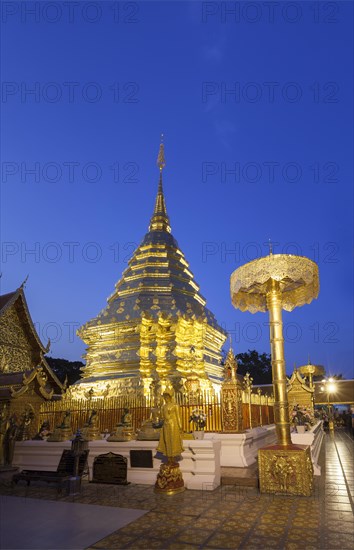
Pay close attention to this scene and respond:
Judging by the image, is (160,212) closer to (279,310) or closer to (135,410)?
(135,410)

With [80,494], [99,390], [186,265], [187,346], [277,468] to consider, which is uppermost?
[186,265]

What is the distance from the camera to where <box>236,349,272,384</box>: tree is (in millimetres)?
48312

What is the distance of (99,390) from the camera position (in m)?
15.2

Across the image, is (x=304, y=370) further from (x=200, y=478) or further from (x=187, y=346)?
(x=200, y=478)

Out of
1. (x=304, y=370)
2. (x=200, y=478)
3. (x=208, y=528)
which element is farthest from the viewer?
(x=304, y=370)

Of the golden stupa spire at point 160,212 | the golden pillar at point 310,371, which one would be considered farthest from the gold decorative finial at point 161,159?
the golden pillar at point 310,371

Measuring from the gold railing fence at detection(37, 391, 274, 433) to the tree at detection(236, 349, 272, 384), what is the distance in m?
37.2

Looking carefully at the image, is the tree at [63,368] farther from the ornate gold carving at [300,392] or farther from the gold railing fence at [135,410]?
the gold railing fence at [135,410]

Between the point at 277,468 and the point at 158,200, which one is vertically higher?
the point at 158,200

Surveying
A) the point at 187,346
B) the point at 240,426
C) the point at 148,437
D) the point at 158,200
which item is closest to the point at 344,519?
the point at 240,426

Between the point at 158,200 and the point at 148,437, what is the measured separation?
59.2ft

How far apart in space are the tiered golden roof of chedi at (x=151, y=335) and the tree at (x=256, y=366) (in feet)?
101

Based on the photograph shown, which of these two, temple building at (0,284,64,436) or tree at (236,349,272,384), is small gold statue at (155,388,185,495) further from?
tree at (236,349,272,384)

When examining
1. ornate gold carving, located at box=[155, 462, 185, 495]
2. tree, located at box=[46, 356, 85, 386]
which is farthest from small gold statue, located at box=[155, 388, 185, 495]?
tree, located at box=[46, 356, 85, 386]
